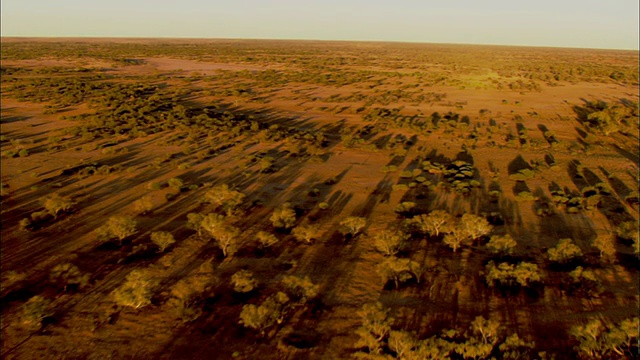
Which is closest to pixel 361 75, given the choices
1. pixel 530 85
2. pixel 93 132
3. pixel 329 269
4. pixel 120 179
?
pixel 530 85

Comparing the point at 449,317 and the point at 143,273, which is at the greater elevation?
the point at 143,273

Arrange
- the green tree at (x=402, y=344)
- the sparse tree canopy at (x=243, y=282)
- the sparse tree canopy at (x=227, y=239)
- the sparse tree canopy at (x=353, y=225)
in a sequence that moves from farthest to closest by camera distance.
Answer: the sparse tree canopy at (x=353, y=225)
the sparse tree canopy at (x=227, y=239)
the sparse tree canopy at (x=243, y=282)
the green tree at (x=402, y=344)

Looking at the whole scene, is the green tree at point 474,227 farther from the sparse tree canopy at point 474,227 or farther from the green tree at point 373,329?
the green tree at point 373,329

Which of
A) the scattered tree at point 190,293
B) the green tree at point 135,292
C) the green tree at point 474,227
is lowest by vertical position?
the scattered tree at point 190,293

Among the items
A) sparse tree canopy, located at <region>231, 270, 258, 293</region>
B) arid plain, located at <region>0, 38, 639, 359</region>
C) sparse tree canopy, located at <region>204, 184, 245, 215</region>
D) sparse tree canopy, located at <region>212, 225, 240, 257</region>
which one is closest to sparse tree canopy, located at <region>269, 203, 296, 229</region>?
arid plain, located at <region>0, 38, 639, 359</region>

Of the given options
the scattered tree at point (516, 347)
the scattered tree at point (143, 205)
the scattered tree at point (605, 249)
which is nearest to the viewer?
the scattered tree at point (516, 347)

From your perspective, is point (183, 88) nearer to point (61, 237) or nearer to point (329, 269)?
point (61, 237)

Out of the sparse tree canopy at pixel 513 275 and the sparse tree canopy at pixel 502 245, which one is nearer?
the sparse tree canopy at pixel 513 275

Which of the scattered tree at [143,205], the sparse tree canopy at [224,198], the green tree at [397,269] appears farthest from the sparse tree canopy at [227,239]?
the green tree at [397,269]
